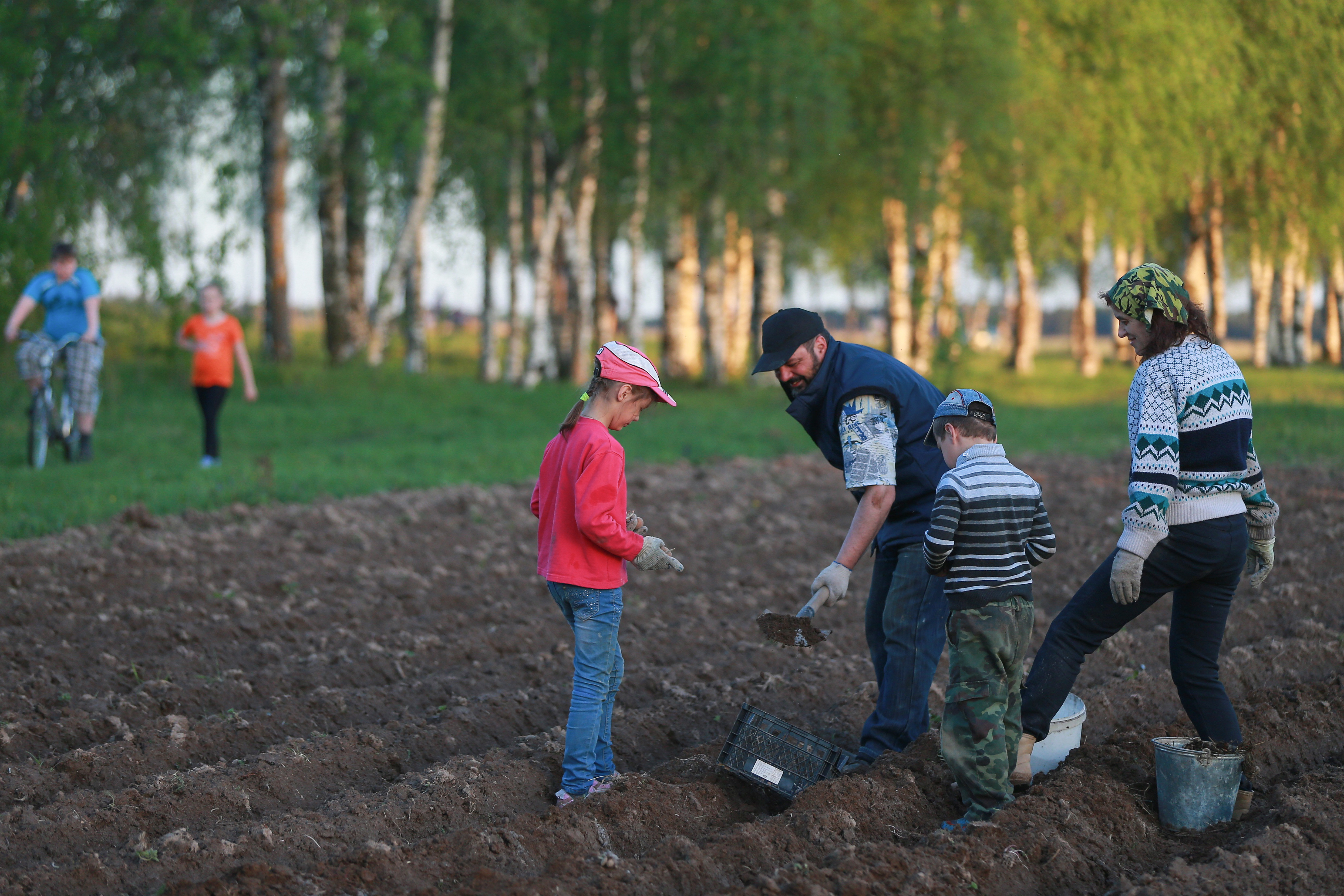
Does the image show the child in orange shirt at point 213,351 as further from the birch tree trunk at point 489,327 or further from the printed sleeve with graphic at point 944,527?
the birch tree trunk at point 489,327

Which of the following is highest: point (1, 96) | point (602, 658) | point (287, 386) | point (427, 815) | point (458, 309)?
point (1, 96)

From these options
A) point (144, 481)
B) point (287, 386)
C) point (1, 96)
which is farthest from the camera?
point (287, 386)

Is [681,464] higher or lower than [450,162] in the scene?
lower

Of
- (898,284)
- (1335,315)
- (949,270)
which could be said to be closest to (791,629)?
(898,284)

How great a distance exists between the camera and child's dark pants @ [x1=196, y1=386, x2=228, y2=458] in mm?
11984

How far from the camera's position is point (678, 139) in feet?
74.1

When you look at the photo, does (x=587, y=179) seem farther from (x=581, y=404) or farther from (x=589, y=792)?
(x=589, y=792)

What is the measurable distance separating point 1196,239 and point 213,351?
26923mm

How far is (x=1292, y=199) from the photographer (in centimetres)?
1717

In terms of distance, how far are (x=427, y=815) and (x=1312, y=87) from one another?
45.9 ft

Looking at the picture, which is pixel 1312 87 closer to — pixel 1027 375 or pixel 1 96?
pixel 1 96

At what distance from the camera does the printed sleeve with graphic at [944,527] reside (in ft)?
13.3

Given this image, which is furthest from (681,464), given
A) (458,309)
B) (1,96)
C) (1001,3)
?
(458,309)

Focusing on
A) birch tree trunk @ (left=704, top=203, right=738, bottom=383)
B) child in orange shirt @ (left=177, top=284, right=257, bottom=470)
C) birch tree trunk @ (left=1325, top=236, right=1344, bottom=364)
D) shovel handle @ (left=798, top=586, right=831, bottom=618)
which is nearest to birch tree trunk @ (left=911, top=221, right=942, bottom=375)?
birch tree trunk @ (left=704, top=203, right=738, bottom=383)
